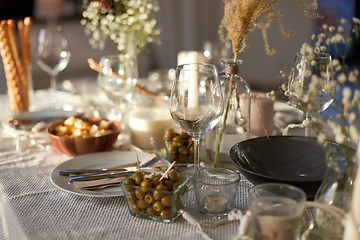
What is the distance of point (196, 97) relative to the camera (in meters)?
0.73

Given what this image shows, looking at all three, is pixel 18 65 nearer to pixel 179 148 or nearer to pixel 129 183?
pixel 179 148

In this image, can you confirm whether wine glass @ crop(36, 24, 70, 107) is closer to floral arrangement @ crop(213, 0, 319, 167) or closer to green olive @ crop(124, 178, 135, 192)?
floral arrangement @ crop(213, 0, 319, 167)

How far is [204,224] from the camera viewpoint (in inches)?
25.9

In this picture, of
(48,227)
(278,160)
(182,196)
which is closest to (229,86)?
(278,160)

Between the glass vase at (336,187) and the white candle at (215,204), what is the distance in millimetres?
172

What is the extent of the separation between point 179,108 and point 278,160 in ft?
0.92

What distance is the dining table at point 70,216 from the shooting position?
636mm

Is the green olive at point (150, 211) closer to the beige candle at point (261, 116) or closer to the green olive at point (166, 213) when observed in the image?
the green olive at point (166, 213)

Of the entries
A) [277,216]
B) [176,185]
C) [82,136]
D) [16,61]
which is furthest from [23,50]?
[277,216]

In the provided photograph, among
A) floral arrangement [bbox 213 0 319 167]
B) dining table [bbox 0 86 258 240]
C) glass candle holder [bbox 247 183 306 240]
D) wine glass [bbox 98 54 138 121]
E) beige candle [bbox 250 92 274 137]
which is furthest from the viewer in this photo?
wine glass [bbox 98 54 138 121]

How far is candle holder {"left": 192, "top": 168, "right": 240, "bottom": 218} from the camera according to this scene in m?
0.67

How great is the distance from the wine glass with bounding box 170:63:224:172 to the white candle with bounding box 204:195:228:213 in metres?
0.08

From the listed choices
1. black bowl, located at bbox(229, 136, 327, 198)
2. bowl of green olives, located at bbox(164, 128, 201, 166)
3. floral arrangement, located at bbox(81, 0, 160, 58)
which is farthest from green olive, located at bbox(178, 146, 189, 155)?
floral arrangement, located at bbox(81, 0, 160, 58)

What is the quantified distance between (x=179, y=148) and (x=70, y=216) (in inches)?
13.9
